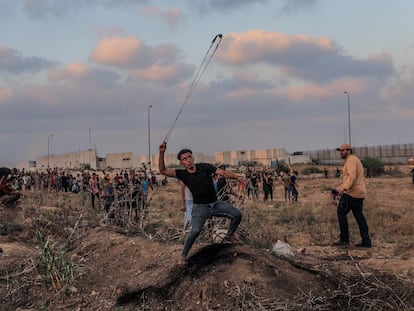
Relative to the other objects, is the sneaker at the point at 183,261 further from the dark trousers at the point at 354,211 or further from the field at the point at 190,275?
the dark trousers at the point at 354,211

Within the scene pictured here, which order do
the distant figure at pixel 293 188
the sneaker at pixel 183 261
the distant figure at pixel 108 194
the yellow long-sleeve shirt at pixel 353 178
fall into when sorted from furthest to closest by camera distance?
the distant figure at pixel 293 188
the distant figure at pixel 108 194
the yellow long-sleeve shirt at pixel 353 178
the sneaker at pixel 183 261

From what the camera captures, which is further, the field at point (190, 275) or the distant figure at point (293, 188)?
the distant figure at point (293, 188)

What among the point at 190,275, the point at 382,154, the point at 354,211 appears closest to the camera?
the point at 190,275

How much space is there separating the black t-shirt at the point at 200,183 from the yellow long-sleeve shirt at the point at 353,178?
3.62m

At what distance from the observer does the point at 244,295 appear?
5.56 m

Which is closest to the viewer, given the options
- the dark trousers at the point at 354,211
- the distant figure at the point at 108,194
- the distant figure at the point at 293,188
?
the dark trousers at the point at 354,211

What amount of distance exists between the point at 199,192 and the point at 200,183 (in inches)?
4.3

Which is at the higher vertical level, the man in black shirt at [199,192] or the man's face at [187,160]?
the man's face at [187,160]

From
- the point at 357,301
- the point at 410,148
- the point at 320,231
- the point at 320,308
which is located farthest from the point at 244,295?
the point at 410,148

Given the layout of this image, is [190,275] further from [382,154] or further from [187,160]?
[382,154]

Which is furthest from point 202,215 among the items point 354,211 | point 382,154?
point 382,154

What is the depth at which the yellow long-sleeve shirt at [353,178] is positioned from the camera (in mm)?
9258

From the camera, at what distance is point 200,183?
20.8ft

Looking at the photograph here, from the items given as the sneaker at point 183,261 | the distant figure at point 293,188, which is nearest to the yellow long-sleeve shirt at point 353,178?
the sneaker at point 183,261
